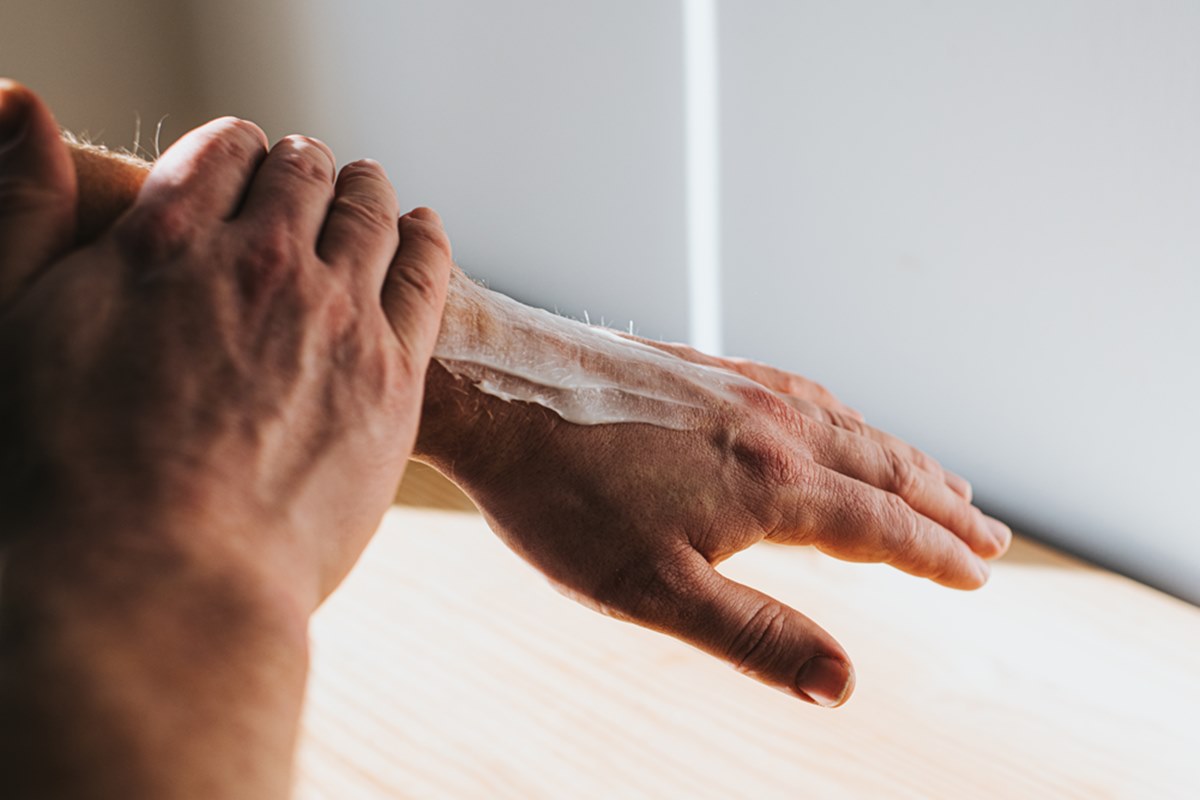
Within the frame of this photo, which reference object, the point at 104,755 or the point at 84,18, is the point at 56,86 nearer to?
the point at 84,18

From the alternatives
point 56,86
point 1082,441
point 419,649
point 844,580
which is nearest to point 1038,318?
point 1082,441

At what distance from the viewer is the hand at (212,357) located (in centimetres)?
39

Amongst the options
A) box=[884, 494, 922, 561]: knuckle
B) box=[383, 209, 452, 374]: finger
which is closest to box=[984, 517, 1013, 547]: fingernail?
box=[884, 494, 922, 561]: knuckle

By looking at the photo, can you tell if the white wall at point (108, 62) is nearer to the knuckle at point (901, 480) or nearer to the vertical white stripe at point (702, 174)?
the vertical white stripe at point (702, 174)

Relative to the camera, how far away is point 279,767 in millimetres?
343

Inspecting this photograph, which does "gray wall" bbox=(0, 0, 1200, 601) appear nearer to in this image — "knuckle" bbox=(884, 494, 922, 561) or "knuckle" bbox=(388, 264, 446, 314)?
"knuckle" bbox=(884, 494, 922, 561)

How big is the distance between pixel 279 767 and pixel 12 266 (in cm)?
27

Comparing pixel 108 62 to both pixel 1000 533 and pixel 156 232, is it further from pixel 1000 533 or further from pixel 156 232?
pixel 1000 533

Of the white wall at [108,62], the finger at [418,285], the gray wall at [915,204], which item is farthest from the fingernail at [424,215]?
the white wall at [108,62]

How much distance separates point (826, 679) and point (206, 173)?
17.8 inches

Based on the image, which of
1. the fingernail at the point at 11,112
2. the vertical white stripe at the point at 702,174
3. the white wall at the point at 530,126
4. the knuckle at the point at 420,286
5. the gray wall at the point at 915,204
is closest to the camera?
the fingernail at the point at 11,112

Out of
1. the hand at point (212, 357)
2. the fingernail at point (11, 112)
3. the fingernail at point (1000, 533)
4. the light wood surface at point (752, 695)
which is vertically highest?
the fingernail at point (11, 112)

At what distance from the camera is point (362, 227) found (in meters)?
0.57

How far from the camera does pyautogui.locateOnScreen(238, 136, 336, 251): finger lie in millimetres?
535
